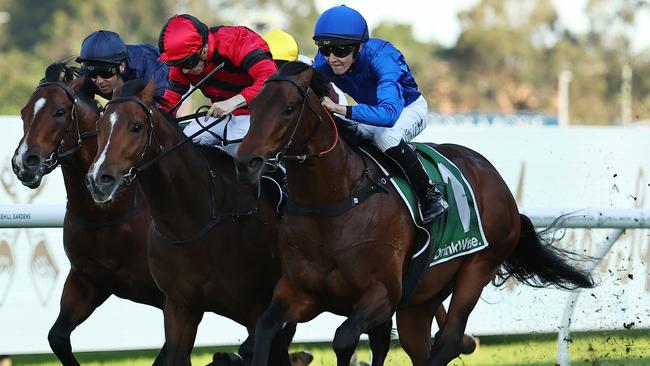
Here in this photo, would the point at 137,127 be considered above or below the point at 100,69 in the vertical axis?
below

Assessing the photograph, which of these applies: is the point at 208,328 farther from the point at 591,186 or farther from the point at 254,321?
the point at 591,186

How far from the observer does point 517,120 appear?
36594 millimetres

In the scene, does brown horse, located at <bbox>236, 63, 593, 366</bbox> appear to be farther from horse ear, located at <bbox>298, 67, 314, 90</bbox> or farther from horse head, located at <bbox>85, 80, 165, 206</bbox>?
horse head, located at <bbox>85, 80, 165, 206</bbox>

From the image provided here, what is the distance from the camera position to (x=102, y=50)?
5805 millimetres

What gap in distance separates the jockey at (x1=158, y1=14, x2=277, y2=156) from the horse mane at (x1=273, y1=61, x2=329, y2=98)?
0.39 m

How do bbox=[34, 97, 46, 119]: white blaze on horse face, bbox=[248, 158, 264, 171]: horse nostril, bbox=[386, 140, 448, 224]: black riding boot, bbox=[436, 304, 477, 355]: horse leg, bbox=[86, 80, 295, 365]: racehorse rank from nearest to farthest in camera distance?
1. bbox=[248, 158, 264, 171]: horse nostril
2. bbox=[86, 80, 295, 365]: racehorse
3. bbox=[386, 140, 448, 224]: black riding boot
4. bbox=[34, 97, 46, 119]: white blaze on horse face
5. bbox=[436, 304, 477, 355]: horse leg

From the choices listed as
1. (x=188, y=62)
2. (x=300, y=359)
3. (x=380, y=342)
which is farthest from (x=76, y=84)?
(x=380, y=342)

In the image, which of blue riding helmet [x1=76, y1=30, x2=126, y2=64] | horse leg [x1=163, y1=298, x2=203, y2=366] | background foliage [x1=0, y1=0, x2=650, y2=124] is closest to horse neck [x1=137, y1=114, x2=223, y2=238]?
horse leg [x1=163, y1=298, x2=203, y2=366]

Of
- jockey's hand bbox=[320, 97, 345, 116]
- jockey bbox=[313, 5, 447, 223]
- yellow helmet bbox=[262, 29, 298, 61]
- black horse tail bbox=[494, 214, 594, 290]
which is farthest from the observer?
yellow helmet bbox=[262, 29, 298, 61]

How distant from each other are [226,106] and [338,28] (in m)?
0.63

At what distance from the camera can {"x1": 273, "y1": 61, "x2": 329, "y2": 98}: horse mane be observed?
4.81m

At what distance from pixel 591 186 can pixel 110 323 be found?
12.2ft

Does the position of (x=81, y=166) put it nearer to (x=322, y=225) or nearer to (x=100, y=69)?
(x=100, y=69)

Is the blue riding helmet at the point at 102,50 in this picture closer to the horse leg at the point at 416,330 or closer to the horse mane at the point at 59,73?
the horse mane at the point at 59,73
